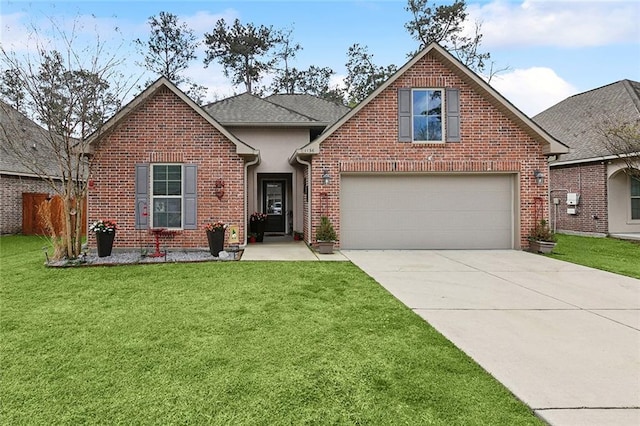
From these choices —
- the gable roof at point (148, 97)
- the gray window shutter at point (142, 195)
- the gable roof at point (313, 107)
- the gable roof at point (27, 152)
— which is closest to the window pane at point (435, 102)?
the gable roof at point (313, 107)

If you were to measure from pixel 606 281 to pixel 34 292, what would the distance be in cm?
977

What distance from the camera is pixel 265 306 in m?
5.21

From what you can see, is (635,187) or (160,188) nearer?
(160,188)

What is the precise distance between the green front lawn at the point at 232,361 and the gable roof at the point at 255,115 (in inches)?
321

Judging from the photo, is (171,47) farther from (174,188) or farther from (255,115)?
(174,188)

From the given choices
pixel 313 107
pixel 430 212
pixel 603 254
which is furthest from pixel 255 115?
pixel 603 254

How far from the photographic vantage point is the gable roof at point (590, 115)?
1517 cm

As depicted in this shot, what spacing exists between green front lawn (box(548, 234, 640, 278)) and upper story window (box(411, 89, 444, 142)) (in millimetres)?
4533

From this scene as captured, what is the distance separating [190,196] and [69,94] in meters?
3.59

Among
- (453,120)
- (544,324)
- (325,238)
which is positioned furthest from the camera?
(453,120)

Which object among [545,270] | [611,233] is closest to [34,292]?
[545,270]

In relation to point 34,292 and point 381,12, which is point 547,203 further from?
point 34,292

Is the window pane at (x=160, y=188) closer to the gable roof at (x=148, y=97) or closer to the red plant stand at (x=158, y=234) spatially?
the red plant stand at (x=158, y=234)

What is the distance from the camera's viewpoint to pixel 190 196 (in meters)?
10.4
